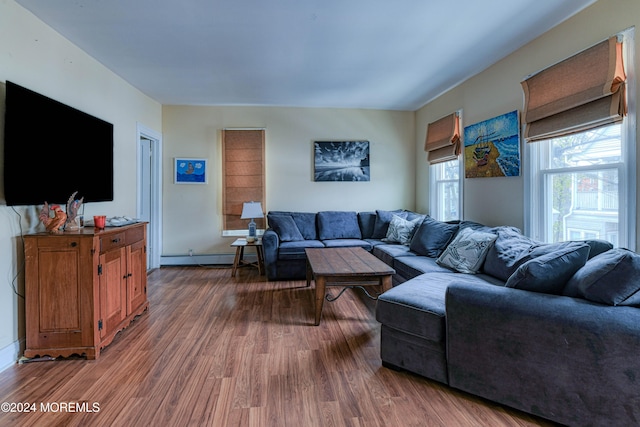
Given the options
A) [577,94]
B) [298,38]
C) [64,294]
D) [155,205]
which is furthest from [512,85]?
[155,205]

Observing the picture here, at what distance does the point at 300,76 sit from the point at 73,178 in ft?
8.23

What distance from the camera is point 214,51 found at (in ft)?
9.94

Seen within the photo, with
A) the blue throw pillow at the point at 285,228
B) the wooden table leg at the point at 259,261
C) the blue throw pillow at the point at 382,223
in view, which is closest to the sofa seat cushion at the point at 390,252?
the blue throw pillow at the point at 382,223

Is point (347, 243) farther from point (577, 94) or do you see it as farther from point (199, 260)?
point (577, 94)

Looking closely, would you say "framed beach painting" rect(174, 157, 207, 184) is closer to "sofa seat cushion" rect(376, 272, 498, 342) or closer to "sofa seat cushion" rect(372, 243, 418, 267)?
"sofa seat cushion" rect(372, 243, 418, 267)

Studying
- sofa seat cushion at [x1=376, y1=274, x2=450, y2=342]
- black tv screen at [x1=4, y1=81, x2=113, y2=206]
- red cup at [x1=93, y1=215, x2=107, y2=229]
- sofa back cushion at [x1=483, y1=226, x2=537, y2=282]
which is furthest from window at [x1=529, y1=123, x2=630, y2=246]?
black tv screen at [x1=4, y1=81, x2=113, y2=206]

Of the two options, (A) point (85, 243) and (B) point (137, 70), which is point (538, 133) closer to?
(A) point (85, 243)

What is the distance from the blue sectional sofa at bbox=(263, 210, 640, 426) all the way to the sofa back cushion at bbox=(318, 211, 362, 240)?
2.44 m

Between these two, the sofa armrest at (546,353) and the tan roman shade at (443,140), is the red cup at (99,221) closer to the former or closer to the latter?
the sofa armrest at (546,353)

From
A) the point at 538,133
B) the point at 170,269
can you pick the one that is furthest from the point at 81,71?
the point at 538,133

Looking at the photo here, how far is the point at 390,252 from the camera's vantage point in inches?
147

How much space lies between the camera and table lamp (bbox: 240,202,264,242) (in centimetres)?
461

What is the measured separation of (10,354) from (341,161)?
14.1ft

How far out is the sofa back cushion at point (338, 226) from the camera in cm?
477
